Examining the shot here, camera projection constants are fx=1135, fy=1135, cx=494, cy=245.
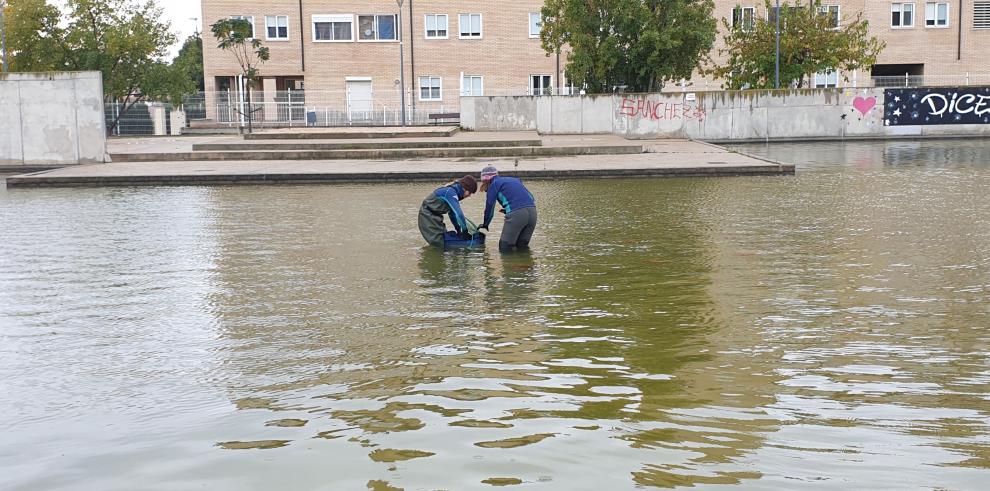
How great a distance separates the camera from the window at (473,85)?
58312 mm

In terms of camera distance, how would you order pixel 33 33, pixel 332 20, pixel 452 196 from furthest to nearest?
pixel 332 20 → pixel 33 33 → pixel 452 196

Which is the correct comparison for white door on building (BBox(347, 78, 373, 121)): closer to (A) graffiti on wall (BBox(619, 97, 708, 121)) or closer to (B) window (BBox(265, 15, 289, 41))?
(B) window (BBox(265, 15, 289, 41))

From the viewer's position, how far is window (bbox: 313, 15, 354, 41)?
5756 centimetres

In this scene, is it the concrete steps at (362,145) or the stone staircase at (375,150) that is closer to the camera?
the stone staircase at (375,150)

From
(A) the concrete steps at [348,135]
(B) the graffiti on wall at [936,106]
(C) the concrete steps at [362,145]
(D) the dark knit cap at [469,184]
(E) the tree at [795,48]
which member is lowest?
(D) the dark knit cap at [469,184]

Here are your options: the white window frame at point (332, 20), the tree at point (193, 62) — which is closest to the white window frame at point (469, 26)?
the white window frame at point (332, 20)

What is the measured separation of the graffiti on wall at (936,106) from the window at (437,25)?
26.3 metres

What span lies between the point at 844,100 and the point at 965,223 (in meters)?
25.0

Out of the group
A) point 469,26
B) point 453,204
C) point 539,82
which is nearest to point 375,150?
point 453,204

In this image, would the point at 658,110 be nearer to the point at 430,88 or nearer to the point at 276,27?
the point at 430,88

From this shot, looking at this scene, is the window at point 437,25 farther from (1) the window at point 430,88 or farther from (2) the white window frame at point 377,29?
(1) the window at point 430,88

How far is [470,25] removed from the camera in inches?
2304

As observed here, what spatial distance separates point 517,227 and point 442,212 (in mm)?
949

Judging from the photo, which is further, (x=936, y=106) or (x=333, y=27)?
(x=333, y=27)
